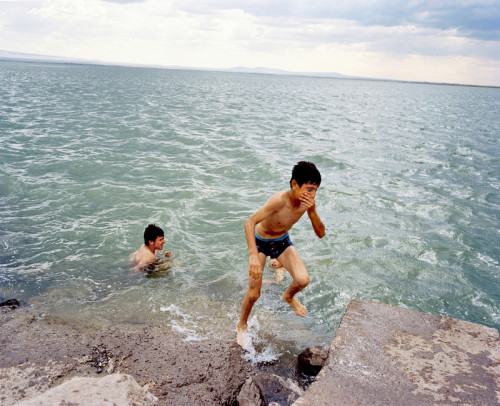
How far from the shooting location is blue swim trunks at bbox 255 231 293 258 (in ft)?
15.7

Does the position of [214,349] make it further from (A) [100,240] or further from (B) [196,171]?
(B) [196,171]

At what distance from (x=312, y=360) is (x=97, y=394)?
2190 millimetres

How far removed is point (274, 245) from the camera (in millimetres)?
4801

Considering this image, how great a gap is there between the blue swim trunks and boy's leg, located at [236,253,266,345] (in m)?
0.10

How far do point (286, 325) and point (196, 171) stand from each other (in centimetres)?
842

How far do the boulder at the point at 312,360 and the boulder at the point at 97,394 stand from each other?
1640mm

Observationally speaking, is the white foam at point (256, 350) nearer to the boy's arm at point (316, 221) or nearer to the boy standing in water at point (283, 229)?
the boy standing in water at point (283, 229)

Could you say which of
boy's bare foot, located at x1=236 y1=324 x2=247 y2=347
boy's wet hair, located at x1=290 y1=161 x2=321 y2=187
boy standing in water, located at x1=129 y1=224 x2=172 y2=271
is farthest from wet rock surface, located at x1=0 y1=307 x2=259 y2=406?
boy's wet hair, located at x1=290 y1=161 x2=321 y2=187

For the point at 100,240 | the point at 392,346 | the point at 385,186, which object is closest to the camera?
the point at 392,346

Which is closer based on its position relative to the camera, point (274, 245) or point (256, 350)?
point (256, 350)

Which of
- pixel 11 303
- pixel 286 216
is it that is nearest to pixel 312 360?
pixel 286 216

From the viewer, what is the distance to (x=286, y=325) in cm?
532

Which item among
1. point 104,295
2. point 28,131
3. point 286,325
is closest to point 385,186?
point 286,325

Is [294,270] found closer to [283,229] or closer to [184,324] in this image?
[283,229]
